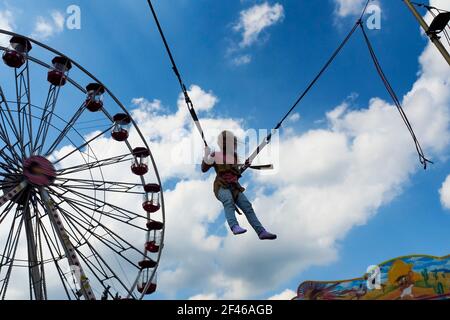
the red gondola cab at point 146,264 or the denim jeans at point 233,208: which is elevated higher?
the red gondola cab at point 146,264

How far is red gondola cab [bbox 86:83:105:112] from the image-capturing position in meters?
17.5

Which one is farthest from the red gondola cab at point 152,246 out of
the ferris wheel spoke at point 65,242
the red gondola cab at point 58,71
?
the red gondola cab at point 58,71

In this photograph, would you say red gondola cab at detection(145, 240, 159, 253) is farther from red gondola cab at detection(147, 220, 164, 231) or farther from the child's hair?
the child's hair

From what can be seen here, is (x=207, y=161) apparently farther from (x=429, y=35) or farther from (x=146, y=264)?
(x=146, y=264)

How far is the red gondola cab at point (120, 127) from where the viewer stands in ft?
60.2

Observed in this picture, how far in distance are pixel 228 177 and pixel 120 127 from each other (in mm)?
13403

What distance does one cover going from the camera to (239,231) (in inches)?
219

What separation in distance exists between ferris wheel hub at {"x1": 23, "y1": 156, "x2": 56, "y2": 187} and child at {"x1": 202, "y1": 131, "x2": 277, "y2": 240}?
10.5m

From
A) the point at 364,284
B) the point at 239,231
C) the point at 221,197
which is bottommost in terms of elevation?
the point at 239,231

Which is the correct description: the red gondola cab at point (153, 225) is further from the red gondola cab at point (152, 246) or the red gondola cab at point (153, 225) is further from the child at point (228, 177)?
the child at point (228, 177)
